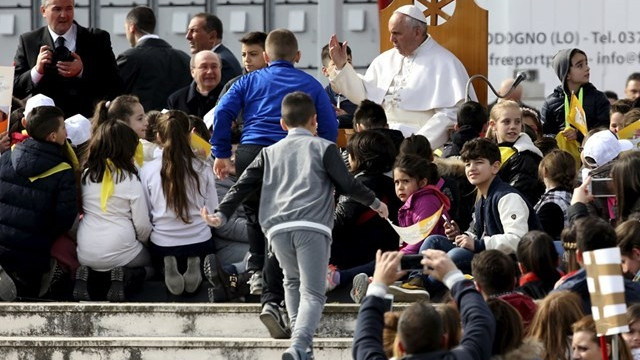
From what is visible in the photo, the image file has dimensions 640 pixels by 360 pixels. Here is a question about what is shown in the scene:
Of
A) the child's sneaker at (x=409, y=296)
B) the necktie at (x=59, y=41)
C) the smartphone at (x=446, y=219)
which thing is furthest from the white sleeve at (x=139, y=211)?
the necktie at (x=59, y=41)

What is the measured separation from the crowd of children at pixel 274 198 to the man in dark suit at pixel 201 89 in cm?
103

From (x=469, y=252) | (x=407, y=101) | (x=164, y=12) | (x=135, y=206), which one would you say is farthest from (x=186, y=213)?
(x=164, y=12)

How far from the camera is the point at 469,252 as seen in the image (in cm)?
1145

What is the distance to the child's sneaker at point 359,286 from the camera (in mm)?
11500

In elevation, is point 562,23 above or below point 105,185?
above

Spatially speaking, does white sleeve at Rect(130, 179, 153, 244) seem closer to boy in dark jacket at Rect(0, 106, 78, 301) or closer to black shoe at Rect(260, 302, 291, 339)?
boy in dark jacket at Rect(0, 106, 78, 301)

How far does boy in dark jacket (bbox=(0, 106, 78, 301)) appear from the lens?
12203 mm

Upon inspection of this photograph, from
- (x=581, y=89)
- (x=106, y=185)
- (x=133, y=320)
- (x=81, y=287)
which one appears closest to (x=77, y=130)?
(x=106, y=185)

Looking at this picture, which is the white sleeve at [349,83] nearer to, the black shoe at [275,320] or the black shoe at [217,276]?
the black shoe at [217,276]

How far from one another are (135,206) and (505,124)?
2.69m

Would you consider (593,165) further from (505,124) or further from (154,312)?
(154,312)

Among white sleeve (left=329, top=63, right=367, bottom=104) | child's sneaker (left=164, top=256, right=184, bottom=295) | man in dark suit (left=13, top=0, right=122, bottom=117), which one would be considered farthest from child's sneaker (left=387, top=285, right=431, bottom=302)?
man in dark suit (left=13, top=0, right=122, bottom=117)

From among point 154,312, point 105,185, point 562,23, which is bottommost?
point 154,312

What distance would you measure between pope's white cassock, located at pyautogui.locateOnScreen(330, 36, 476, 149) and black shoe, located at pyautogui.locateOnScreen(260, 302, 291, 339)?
3.84 meters
